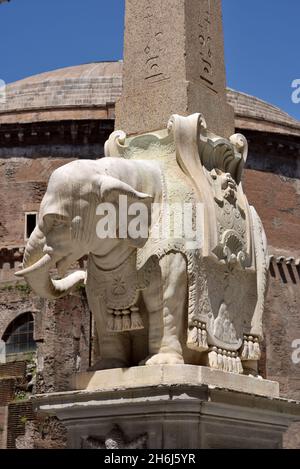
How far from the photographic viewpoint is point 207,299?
15.0 feet

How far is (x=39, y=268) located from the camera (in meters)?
4.38

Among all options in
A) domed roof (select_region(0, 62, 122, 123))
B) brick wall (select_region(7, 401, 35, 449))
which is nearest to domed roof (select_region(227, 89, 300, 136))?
domed roof (select_region(0, 62, 122, 123))

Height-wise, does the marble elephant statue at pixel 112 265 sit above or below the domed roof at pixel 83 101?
below

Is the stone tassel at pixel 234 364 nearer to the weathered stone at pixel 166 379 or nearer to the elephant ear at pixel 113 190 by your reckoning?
the weathered stone at pixel 166 379

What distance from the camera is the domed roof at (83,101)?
26.0 metres

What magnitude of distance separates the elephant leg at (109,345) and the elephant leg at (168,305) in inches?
8.1

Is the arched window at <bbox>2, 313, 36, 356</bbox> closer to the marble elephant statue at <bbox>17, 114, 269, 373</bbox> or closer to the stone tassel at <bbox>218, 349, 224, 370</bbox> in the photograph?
the marble elephant statue at <bbox>17, 114, 269, 373</bbox>

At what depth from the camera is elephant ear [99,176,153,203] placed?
4305 millimetres

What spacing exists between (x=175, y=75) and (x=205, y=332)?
144 cm

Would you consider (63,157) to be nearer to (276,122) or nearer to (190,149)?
(276,122)

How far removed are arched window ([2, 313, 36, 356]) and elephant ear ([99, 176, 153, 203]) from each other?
17484mm

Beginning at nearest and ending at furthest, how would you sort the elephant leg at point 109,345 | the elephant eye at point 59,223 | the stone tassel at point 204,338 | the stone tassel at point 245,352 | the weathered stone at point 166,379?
the weathered stone at point 166,379
the elephant eye at point 59,223
the stone tassel at point 204,338
the elephant leg at point 109,345
the stone tassel at point 245,352

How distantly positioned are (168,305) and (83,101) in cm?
2411

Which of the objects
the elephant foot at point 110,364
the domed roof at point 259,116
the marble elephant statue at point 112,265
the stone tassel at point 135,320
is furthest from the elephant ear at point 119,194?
the domed roof at point 259,116
